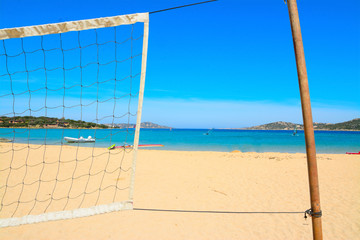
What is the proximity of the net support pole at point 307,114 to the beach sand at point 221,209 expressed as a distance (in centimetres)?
134

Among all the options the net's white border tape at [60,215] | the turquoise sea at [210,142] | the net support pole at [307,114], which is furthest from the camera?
the turquoise sea at [210,142]

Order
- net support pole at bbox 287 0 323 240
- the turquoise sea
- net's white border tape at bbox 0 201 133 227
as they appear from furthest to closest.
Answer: the turquoise sea
net's white border tape at bbox 0 201 133 227
net support pole at bbox 287 0 323 240

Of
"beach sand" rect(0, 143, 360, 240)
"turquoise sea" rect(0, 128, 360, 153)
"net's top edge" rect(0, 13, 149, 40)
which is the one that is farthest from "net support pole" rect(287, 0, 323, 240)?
"turquoise sea" rect(0, 128, 360, 153)

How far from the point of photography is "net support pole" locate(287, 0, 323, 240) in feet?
7.53

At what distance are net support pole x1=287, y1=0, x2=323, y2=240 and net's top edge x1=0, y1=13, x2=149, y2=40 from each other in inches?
83.3

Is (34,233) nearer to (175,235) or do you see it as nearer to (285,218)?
(175,235)

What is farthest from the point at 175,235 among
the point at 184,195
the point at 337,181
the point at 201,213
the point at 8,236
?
the point at 337,181

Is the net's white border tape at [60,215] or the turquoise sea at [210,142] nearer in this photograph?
the net's white border tape at [60,215]

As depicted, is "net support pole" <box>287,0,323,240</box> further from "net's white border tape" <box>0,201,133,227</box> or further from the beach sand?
"net's white border tape" <box>0,201,133,227</box>

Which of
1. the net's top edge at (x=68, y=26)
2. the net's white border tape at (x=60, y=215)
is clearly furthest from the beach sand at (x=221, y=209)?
the net's top edge at (x=68, y=26)

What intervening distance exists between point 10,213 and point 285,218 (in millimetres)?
4804

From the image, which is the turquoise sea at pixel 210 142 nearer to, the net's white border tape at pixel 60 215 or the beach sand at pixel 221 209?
the net's white border tape at pixel 60 215

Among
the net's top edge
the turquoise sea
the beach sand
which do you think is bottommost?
the beach sand

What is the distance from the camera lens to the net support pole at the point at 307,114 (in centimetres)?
229
